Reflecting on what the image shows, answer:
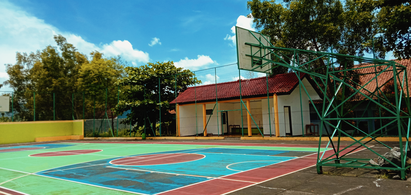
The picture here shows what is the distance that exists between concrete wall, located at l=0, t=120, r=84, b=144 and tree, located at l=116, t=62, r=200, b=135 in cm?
652

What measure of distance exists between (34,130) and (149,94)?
1079 centimetres

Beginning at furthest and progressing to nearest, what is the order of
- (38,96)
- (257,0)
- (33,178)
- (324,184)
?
(38,96), (257,0), (33,178), (324,184)

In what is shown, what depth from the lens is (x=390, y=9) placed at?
12.2 m

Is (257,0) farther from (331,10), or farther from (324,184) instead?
(324,184)

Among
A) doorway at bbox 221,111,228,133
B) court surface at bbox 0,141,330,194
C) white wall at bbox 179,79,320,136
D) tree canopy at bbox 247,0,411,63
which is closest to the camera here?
court surface at bbox 0,141,330,194

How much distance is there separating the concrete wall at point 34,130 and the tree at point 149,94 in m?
6.52

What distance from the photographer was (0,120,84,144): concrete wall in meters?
25.3

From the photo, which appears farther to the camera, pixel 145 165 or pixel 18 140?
pixel 18 140

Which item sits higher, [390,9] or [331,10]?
[331,10]

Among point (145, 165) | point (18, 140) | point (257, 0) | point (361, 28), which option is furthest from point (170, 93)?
point (145, 165)

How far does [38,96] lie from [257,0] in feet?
81.3

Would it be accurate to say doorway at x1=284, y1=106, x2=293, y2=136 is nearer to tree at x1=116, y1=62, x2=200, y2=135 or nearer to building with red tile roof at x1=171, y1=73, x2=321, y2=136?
building with red tile roof at x1=171, y1=73, x2=321, y2=136

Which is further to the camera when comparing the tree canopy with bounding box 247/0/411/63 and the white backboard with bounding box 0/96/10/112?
the white backboard with bounding box 0/96/10/112

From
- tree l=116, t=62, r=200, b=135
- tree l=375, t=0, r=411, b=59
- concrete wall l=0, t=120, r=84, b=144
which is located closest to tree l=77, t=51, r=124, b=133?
concrete wall l=0, t=120, r=84, b=144
